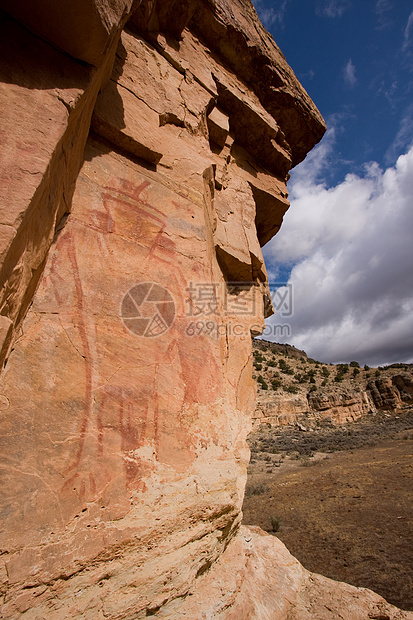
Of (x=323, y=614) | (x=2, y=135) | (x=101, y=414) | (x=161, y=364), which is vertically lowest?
(x=323, y=614)

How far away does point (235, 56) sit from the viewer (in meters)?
3.90

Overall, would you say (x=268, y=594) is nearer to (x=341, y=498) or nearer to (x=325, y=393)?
(x=341, y=498)

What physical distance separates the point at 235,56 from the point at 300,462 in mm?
14160

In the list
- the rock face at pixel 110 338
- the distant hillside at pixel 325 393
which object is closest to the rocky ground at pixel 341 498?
the distant hillside at pixel 325 393

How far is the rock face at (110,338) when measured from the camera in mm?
1323

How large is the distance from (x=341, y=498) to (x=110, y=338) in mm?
8742

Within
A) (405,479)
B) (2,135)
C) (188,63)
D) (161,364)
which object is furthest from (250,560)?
(405,479)

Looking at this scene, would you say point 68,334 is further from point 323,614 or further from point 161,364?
point 323,614

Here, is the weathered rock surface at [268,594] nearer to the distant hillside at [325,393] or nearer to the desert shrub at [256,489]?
the desert shrub at [256,489]

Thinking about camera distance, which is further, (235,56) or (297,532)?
(297,532)

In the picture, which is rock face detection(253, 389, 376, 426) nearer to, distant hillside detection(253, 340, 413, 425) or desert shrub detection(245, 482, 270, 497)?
distant hillside detection(253, 340, 413, 425)

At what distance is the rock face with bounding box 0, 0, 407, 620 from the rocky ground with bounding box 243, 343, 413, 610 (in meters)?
3.72

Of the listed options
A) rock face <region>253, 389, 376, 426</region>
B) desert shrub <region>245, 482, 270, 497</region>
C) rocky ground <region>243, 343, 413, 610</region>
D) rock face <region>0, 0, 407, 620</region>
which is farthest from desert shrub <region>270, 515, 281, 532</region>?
rock face <region>253, 389, 376, 426</region>

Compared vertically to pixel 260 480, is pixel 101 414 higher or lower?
higher
